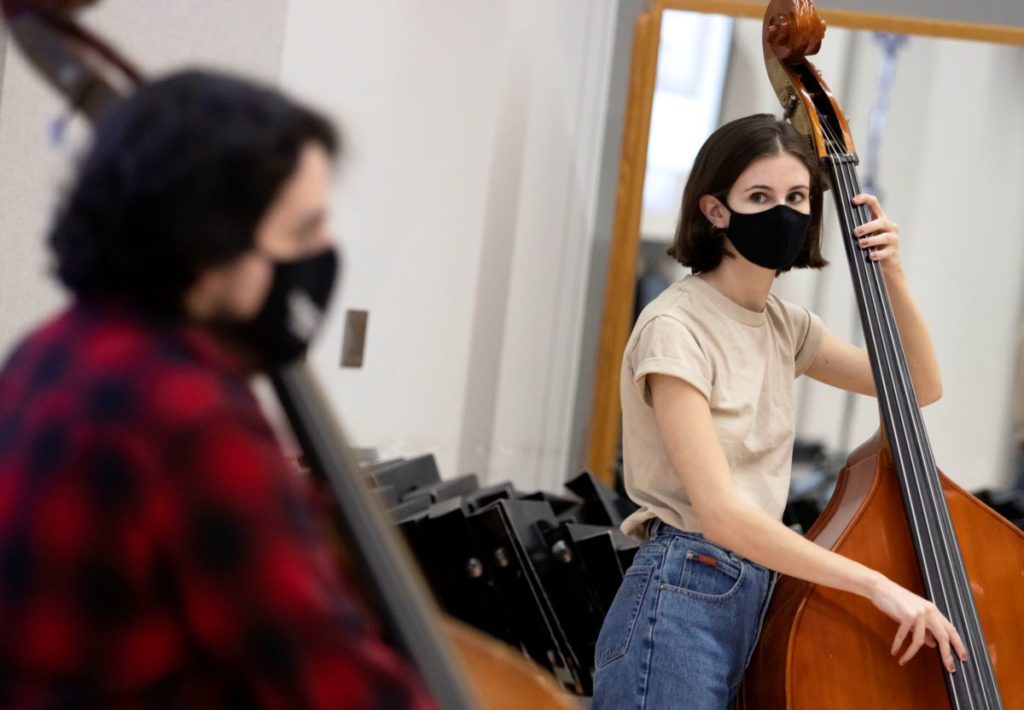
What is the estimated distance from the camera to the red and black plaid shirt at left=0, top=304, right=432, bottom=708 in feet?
1.99

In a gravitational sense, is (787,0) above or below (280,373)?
above

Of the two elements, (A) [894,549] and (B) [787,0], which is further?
(B) [787,0]

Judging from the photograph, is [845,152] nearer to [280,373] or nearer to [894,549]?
[894,549]

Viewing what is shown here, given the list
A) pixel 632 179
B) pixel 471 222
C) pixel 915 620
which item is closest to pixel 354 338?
pixel 471 222

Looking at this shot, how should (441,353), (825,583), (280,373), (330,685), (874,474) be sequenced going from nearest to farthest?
(330,685)
(280,373)
(825,583)
(874,474)
(441,353)

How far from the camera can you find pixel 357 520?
0.73 meters

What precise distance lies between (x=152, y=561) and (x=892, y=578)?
1114 millimetres

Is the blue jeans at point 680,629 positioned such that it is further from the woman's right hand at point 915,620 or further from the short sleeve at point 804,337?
the short sleeve at point 804,337

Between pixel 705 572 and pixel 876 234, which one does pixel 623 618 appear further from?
pixel 876 234

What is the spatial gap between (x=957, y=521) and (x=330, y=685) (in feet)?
3.82

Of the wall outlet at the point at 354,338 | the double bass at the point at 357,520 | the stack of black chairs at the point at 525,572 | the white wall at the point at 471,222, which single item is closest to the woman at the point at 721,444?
the stack of black chairs at the point at 525,572

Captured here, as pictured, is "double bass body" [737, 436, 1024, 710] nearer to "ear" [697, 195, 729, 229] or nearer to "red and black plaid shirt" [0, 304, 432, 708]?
→ "ear" [697, 195, 729, 229]

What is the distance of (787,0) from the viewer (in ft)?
5.65

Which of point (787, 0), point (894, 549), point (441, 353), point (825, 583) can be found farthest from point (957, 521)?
point (441, 353)
